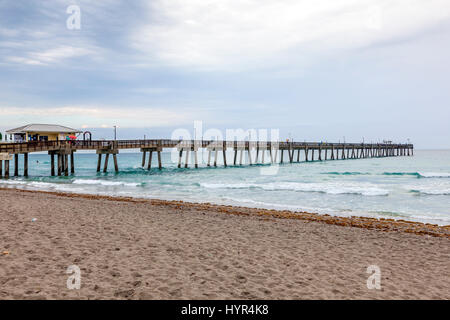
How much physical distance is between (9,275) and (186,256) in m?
3.07

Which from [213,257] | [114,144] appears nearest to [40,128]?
[114,144]

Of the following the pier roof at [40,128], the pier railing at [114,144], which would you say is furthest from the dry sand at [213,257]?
the pier roof at [40,128]

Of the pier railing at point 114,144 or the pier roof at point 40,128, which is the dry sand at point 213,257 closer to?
the pier railing at point 114,144

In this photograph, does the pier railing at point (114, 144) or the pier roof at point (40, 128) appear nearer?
the pier railing at point (114, 144)

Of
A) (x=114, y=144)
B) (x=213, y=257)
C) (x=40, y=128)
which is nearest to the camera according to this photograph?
(x=213, y=257)

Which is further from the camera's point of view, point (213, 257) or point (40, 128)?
point (40, 128)

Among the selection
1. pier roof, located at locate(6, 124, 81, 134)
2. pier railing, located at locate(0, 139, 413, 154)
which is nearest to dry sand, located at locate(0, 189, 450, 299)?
pier railing, located at locate(0, 139, 413, 154)

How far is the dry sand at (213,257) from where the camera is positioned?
5020 millimetres

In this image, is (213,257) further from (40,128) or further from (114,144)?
(40,128)

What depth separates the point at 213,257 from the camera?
22.2 feet

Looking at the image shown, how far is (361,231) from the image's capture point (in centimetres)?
1016
